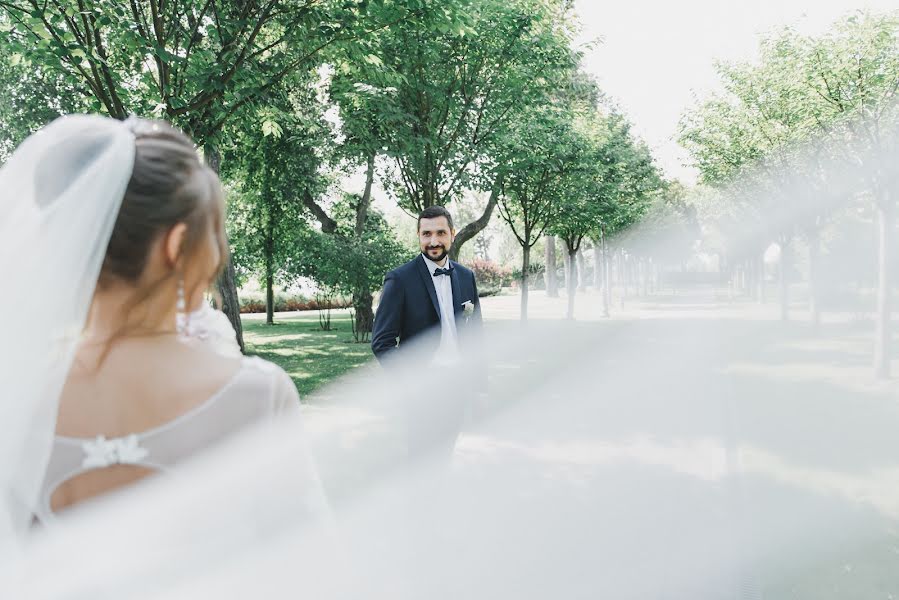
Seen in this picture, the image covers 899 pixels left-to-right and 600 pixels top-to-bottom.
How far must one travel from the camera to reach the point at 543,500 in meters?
5.28

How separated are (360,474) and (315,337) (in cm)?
1612

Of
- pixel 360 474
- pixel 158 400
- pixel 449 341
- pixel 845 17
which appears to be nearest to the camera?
pixel 158 400

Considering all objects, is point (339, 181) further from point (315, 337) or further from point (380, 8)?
point (380, 8)

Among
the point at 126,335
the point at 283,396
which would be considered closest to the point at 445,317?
the point at 283,396

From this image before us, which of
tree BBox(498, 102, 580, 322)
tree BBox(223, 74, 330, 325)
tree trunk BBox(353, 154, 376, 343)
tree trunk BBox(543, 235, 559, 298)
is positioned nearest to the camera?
→ tree BBox(498, 102, 580, 322)

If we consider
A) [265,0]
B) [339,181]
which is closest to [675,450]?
[265,0]

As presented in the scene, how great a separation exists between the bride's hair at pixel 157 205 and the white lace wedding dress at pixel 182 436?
0.88 ft

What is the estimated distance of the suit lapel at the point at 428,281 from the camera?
187 inches

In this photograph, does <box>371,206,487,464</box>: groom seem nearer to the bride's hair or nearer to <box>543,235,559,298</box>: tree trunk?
the bride's hair

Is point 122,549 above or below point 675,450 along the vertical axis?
above

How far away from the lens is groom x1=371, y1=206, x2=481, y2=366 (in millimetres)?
4680

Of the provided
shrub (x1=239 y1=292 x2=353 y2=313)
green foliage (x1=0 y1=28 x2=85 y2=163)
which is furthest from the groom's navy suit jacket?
shrub (x1=239 y1=292 x2=353 y2=313)

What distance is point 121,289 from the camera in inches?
51.9

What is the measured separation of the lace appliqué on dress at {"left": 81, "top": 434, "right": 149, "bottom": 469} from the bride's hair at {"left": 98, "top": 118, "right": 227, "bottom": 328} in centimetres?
29
